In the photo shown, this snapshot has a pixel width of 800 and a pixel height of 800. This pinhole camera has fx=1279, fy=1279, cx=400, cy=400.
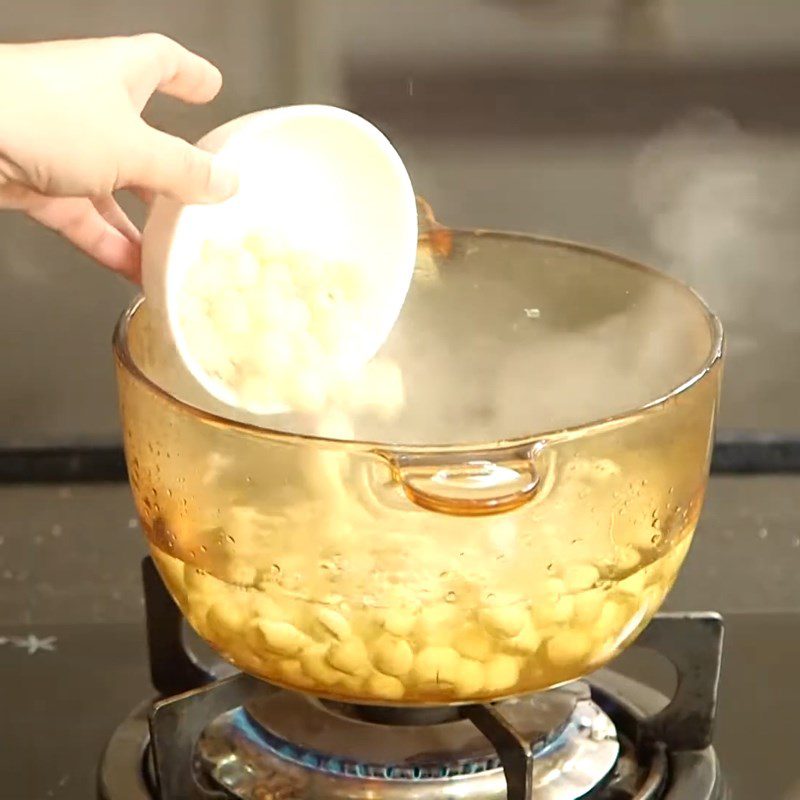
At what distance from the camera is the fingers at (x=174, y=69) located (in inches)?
22.1

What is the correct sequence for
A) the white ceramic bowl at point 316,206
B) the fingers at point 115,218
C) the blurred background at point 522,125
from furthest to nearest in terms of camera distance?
the blurred background at point 522,125
the fingers at point 115,218
the white ceramic bowl at point 316,206

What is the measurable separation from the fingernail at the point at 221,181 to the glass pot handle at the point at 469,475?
14 centimetres

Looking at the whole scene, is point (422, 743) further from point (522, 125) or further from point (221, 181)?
point (522, 125)

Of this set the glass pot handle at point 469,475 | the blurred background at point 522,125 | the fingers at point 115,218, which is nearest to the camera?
the glass pot handle at point 469,475

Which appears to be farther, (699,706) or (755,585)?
(755,585)

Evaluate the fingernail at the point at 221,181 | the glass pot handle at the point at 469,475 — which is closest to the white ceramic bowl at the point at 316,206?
the fingernail at the point at 221,181

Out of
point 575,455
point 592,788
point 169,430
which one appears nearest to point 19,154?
point 169,430

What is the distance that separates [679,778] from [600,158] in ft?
1.38

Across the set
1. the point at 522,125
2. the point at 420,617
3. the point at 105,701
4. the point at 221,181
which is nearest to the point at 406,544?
the point at 420,617

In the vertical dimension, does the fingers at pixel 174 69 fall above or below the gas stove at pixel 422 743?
above

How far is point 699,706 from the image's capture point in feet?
2.10

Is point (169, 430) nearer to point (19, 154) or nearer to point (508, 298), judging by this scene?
point (19, 154)

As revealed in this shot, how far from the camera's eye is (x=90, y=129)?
1.66ft

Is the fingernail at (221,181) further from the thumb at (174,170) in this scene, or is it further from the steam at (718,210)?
the steam at (718,210)
